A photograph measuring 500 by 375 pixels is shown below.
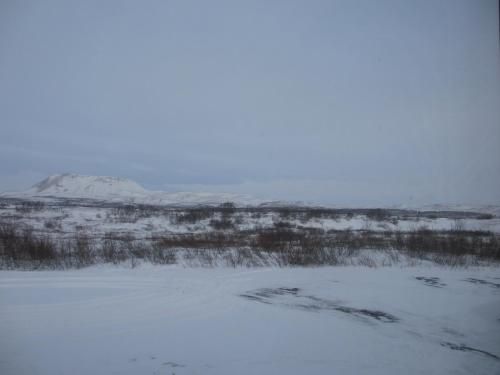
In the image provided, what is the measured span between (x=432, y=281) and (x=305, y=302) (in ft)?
13.3

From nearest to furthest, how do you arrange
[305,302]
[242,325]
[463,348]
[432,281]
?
[463,348] < [242,325] < [305,302] < [432,281]

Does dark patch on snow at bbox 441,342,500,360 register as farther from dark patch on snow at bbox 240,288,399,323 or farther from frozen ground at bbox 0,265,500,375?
dark patch on snow at bbox 240,288,399,323

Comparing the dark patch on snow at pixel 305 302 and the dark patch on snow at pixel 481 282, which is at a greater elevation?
the dark patch on snow at pixel 305 302

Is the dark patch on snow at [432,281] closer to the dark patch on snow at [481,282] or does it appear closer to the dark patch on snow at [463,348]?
the dark patch on snow at [481,282]

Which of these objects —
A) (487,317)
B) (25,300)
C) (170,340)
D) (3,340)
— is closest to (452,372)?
(487,317)

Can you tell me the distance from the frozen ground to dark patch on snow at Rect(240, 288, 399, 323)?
2 centimetres

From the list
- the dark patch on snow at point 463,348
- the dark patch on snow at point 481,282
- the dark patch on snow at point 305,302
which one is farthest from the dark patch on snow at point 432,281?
the dark patch on snow at point 463,348

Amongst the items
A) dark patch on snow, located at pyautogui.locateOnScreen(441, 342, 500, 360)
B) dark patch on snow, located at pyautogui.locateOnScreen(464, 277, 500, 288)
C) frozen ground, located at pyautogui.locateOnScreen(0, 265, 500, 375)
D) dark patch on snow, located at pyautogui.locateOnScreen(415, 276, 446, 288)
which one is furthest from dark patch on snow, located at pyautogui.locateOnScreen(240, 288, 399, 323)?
dark patch on snow, located at pyautogui.locateOnScreen(464, 277, 500, 288)

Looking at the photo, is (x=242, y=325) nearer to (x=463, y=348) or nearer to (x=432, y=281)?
(x=463, y=348)

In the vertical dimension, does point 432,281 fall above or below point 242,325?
below

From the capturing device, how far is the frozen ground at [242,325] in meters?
3.08

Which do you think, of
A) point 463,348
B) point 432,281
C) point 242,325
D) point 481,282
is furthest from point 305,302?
point 481,282

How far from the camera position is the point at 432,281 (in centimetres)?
705

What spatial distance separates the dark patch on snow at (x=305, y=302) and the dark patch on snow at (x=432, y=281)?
2.84m
